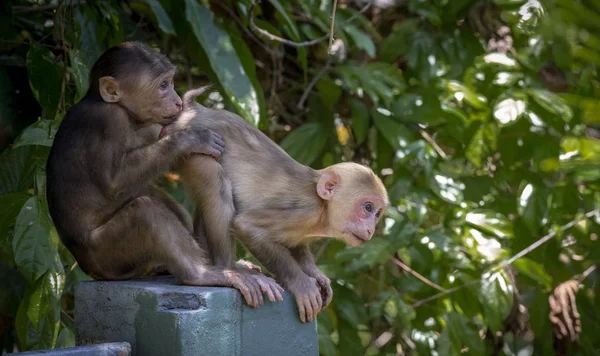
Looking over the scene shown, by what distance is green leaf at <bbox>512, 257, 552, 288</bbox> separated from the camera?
639 centimetres

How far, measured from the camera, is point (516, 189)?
7074mm

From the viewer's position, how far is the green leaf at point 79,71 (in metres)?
4.51

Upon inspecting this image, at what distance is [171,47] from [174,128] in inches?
101

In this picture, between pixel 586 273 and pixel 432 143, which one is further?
pixel 586 273

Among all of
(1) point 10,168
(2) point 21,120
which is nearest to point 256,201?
(1) point 10,168

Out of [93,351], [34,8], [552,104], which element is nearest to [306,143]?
[552,104]

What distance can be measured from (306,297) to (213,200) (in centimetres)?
60

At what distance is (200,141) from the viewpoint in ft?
12.5

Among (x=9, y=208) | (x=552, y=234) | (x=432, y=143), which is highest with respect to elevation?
(x=9, y=208)

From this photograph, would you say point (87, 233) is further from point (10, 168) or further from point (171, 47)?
point (171, 47)

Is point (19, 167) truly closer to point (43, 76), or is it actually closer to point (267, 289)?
point (43, 76)

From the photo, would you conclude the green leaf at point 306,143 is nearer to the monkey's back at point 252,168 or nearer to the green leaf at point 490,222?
the green leaf at point 490,222

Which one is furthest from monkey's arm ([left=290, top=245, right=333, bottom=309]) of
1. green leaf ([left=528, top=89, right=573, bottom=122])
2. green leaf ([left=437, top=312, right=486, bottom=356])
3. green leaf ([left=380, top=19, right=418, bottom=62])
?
green leaf ([left=380, top=19, right=418, bottom=62])

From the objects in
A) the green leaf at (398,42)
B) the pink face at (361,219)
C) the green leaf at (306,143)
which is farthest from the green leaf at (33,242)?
the green leaf at (398,42)
